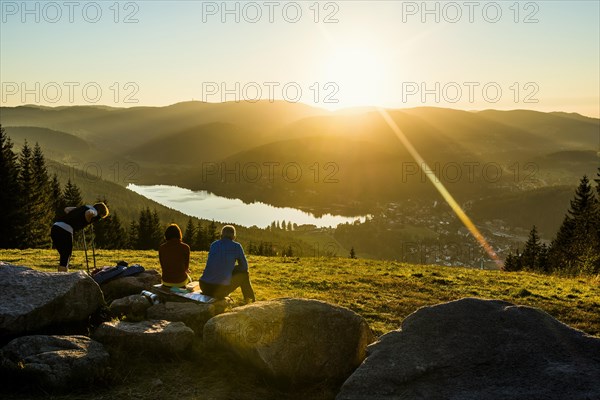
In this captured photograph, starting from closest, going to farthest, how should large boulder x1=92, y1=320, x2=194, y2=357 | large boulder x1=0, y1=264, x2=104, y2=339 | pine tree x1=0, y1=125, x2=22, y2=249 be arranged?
large boulder x1=0, y1=264, x2=104, y2=339 < large boulder x1=92, y1=320, x2=194, y2=357 < pine tree x1=0, y1=125, x2=22, y2=249

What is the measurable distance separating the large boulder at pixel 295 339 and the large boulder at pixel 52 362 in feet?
8.04

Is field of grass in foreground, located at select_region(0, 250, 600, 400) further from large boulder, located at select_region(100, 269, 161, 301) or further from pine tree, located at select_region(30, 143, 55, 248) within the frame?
pine tree, located at select_region(30, 143, 55, 248)

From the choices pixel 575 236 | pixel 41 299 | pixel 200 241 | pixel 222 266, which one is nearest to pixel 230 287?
pixel 222 266

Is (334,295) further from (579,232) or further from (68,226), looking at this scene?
(579,232)

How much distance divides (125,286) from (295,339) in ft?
21.2

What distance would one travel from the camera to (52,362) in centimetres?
823

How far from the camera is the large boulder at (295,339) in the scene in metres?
8.95

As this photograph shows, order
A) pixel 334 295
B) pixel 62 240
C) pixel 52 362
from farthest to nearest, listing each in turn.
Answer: pixel 334 295, pixel 62 240, pixel 52 362

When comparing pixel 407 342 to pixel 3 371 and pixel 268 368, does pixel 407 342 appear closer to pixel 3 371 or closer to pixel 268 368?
pixel 268 368

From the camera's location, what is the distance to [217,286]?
1220 cm

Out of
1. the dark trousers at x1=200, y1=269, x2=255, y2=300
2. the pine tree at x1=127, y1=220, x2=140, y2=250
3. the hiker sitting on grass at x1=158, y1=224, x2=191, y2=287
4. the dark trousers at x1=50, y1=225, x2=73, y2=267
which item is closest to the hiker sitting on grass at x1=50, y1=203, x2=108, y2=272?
the dark trousers at x1=50, y1=225, x2=73, y2=267

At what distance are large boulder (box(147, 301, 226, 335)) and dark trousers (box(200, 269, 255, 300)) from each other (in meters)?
0.57

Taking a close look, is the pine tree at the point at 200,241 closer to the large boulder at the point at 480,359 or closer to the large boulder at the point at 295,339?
the large boulder at the point at 295,339

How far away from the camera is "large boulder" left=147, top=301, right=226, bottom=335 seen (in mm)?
11062
